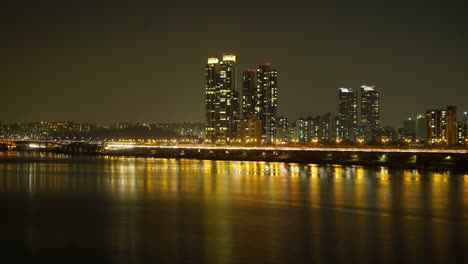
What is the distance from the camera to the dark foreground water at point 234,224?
18.4 meters

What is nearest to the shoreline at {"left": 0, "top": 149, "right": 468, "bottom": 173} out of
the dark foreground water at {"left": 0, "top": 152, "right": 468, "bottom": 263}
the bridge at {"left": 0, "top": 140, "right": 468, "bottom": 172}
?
the bridge at {"left": 0, "top": 140, "right": 468, "bottom": 172}

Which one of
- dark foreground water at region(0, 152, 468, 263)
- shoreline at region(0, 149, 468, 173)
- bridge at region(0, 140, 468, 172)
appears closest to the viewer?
dark foreground water at region(0, 152, 468, 263)

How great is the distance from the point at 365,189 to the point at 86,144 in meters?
147

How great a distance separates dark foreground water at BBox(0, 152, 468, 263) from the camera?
18.4m

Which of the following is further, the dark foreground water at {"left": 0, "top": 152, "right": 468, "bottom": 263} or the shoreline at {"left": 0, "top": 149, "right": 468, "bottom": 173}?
the shoreline at {"left": 0, "top": 149, "right": 468, "bottom": 173}

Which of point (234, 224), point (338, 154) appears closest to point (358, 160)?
point (338, 154)

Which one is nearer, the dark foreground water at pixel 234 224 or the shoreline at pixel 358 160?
the dark foreground water at pixel 234 224

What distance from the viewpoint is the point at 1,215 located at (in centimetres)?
2714

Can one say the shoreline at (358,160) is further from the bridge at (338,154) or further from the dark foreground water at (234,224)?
the dark foreground water at (234,224)

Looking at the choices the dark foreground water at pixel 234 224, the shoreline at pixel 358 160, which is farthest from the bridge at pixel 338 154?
the dark foreground water at pixel 234 224

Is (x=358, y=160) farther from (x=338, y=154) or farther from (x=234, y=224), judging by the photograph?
(x=234, y=224)

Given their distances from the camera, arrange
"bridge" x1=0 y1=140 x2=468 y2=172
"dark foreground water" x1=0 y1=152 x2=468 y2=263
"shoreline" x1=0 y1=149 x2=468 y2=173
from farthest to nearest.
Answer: "bridge" x1=0 y1=140 x2=468 y2=172 → "shoreline" x1=0 y1=149 x2=468 y2=173 → "dark foreground water" x1=0 y1=152 x2=468 y2=263

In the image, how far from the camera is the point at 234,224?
80.2 ft

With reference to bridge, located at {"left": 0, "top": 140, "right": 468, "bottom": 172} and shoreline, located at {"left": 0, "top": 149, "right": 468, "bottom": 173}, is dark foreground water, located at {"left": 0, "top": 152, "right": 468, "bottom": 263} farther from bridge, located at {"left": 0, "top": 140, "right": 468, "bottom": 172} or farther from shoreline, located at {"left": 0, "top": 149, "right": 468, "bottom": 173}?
bridge, located at {"left": 0, "top": 140, "right": 468, "bottom": 172}
